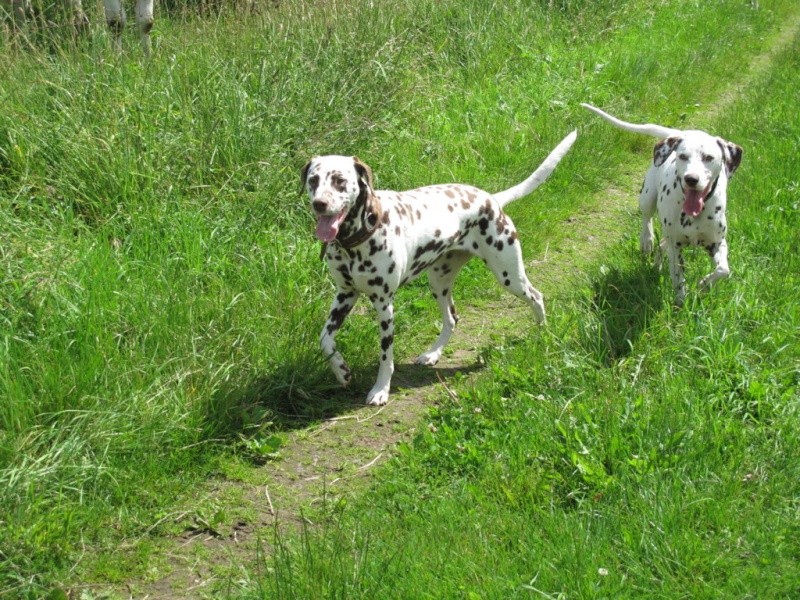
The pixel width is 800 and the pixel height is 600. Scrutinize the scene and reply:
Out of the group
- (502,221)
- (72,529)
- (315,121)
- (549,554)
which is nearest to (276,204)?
(315,121)

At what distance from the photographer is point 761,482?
12.9 feet

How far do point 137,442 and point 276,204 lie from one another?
8.67ft

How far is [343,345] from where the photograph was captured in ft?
18.9

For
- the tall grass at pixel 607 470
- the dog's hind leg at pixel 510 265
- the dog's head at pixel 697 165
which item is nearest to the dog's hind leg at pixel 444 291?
the dog's hind leg at pixel 510 265

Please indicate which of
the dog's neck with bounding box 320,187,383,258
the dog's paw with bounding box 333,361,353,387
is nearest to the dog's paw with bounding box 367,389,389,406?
the dog's paw with bounding box 333,361,353,387

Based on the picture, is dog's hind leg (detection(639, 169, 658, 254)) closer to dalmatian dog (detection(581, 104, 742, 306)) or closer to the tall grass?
dalmatian dog (detection(581, 104, 742, 306))

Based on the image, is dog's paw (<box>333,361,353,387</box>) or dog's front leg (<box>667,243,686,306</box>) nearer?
dog's paw (<box>333,361,353,387</box>)

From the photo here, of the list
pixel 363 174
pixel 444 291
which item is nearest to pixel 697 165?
pixel 444 291

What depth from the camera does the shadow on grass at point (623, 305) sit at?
5.26 metres

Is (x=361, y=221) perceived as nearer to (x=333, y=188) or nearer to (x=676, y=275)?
(x=333, y=188)

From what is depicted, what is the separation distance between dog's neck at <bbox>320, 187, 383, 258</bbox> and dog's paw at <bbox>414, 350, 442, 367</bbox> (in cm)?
107

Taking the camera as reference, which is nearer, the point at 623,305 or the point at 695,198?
the point at 695,198

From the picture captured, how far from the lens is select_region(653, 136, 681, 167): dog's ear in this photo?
19.1ft

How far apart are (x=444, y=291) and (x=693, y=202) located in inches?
62.6
